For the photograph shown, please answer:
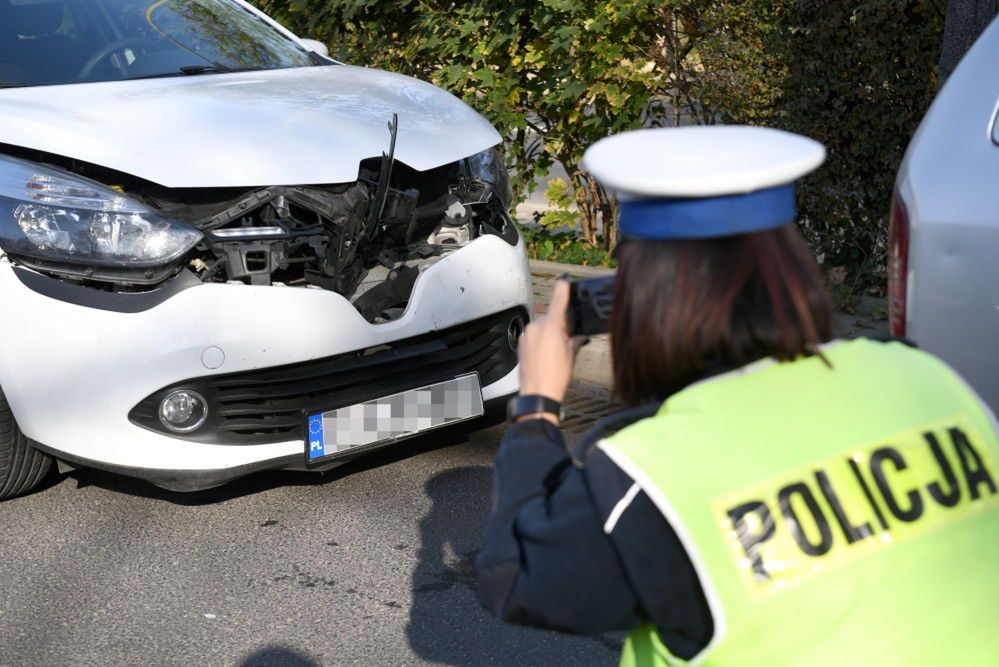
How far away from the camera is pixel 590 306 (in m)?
1.63

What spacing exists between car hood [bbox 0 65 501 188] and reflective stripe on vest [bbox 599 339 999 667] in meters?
2.72

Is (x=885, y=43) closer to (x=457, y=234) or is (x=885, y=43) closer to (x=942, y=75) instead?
(x=942, y=75)

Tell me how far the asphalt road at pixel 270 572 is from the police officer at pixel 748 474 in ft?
5.98

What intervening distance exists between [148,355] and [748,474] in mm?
2662

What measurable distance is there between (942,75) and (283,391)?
323 cm

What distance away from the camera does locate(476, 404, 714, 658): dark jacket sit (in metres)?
1.39

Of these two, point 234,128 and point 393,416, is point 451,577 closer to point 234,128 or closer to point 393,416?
point 393,416

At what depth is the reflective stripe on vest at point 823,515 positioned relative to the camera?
1350 mm

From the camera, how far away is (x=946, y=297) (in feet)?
9.28

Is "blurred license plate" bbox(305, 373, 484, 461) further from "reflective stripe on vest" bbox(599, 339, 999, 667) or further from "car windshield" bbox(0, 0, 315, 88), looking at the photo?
"reflective stripe on vest" bbox(599, 339, 999, 667)

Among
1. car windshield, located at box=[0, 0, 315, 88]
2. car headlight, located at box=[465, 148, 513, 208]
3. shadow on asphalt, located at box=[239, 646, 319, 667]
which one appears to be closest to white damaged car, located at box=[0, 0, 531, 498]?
car headlight, located at box=[465, 148, 513, 208]

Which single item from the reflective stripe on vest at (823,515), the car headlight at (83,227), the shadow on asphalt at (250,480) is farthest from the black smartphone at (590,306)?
the shadow on asphalt at (250,480)

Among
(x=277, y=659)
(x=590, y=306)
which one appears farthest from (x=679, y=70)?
(x=590, y=306)

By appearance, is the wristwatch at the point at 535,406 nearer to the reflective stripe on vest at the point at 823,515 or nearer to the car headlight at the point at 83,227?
the reflective stripe on vest at the point at 823,515
